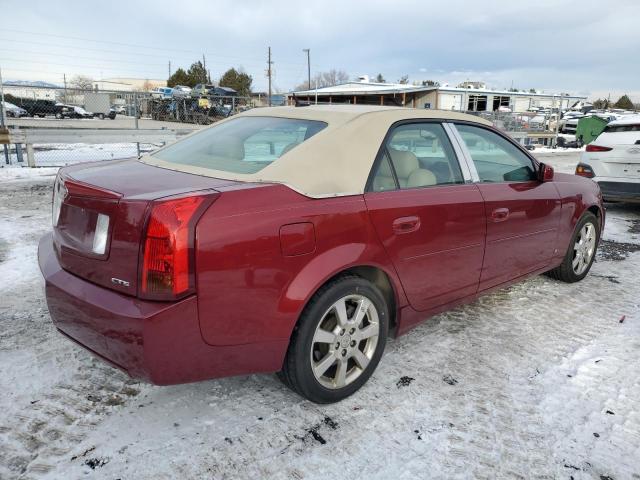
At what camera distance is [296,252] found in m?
2.30

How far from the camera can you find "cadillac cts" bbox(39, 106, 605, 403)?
6.76 feet

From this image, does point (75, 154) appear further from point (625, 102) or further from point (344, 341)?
point (625, 102)

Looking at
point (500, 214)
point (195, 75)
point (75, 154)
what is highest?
point (195, 75)

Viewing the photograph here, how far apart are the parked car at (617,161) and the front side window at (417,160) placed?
17.5 feet

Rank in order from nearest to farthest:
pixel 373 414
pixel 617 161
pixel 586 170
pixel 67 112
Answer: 1. pixel 373 414
2. pixel 617 161
3. pixel 586 170
4. pixel 67 112

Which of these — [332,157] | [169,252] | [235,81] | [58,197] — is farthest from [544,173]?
[235,81]

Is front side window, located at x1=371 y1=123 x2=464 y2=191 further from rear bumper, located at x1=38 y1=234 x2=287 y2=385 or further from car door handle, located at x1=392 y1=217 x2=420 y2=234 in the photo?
rear bumper, located at x1=38 y1=234 x2=287 y2=385

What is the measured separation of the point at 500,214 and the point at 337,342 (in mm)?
1602

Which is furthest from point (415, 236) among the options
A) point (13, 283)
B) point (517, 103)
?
point (517, 103)

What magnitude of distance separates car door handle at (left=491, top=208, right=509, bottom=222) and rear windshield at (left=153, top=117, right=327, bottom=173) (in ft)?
4.51

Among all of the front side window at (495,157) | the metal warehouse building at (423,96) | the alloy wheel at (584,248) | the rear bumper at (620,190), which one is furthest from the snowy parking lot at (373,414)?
the metal warehouse building at (423,96)

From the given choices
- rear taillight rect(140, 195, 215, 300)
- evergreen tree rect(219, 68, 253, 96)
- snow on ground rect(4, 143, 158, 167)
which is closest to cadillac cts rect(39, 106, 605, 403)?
rear taillight rect(140, 195, 215, 300)

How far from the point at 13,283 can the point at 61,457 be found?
2.51 meters

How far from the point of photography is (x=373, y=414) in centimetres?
259
